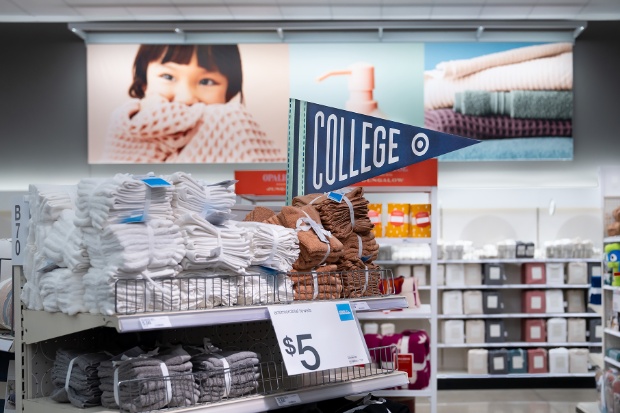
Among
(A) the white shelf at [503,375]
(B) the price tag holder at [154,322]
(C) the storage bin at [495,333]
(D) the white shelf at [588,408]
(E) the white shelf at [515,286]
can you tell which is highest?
(B) the price tag holder at [154,322]

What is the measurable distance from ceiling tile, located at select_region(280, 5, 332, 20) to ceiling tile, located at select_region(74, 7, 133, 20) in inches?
72.5

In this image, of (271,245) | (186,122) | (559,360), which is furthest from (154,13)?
(271,245)

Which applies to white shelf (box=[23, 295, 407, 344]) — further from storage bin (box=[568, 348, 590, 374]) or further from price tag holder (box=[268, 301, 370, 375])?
storage bin (box=[568, 348, 590, 374])

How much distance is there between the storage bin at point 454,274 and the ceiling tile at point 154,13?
14.2 ft

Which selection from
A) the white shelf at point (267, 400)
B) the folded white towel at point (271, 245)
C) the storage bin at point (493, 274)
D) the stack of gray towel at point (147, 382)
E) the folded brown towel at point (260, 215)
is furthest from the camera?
the storage bin at point (493, 274)

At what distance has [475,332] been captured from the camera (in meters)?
9.91

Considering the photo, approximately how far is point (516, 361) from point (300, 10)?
474 centimetres

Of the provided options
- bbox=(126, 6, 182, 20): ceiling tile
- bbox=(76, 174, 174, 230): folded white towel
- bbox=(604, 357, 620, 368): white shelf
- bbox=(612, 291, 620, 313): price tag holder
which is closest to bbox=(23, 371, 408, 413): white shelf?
bbox=(76, 174, 174, 230): folded white towel

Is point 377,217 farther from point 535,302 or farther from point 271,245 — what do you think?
point 271,245

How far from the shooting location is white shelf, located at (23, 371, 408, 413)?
2.71 meters

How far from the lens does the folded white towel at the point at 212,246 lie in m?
2.74

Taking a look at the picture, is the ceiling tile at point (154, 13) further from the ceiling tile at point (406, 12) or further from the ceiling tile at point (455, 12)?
the ceiling tile at point (455, 12)

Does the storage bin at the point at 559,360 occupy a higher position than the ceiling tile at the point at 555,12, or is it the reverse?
the ceiling tile at the point at 555,12

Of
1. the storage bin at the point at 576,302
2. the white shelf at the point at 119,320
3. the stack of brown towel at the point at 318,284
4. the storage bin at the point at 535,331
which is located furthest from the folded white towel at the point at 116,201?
the storage bin at the point at 576,302
